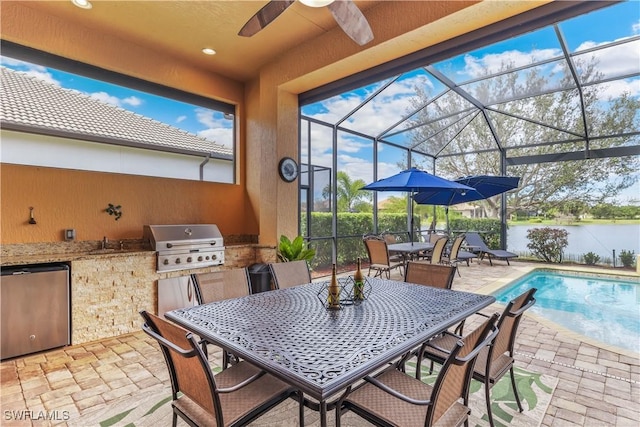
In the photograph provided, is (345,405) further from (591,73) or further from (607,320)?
(591,73)

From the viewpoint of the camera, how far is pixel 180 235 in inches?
172

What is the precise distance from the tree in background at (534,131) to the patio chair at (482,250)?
123 centimetres

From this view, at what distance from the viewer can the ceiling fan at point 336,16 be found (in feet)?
7.14

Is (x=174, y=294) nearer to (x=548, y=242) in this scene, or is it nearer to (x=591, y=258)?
(x=548, y=242)

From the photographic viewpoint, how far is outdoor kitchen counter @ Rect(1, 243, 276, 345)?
3.37m

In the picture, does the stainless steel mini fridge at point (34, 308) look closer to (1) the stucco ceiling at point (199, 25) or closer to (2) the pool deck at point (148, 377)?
(2) the pool deck at point (148, 377)

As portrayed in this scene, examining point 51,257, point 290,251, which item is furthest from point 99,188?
point 290,251

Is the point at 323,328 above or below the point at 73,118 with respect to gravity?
below

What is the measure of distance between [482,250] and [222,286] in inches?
313

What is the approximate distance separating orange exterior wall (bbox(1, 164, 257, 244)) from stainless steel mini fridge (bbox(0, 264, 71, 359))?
66cm

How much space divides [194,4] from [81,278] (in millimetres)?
3349

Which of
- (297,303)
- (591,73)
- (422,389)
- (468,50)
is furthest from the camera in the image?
(591,73)

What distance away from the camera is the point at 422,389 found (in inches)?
68.4

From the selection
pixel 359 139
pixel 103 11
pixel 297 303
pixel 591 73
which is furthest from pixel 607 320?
pixel 103 11
